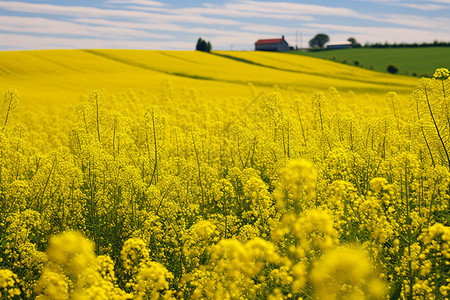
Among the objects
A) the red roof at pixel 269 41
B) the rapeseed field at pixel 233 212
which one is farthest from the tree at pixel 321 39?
the rapeseed field at pixel 233 212

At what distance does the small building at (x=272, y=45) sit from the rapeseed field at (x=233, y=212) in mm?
84815

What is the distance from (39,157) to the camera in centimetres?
612

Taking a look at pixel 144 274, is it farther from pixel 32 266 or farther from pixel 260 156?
pixel 260 156

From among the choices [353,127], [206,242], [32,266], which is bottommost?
[32,266]

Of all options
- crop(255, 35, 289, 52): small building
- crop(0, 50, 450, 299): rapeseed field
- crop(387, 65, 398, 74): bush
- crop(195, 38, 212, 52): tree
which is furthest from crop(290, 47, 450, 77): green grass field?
crop(0, 50, 450, 299): rapeseed field

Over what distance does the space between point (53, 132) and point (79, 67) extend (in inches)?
871

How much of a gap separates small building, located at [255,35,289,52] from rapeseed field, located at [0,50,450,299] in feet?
278

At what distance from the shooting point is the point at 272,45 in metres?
93.0

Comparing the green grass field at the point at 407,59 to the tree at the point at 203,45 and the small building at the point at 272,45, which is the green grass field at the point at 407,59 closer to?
the tree at the point at 203,45

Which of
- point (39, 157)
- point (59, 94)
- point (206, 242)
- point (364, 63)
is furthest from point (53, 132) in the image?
point (364, 63)

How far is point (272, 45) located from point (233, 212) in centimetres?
9159

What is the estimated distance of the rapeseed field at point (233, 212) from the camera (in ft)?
9.35

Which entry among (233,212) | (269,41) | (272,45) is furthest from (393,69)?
(269,41)

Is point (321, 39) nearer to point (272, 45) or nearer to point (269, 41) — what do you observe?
point (269, 41)
